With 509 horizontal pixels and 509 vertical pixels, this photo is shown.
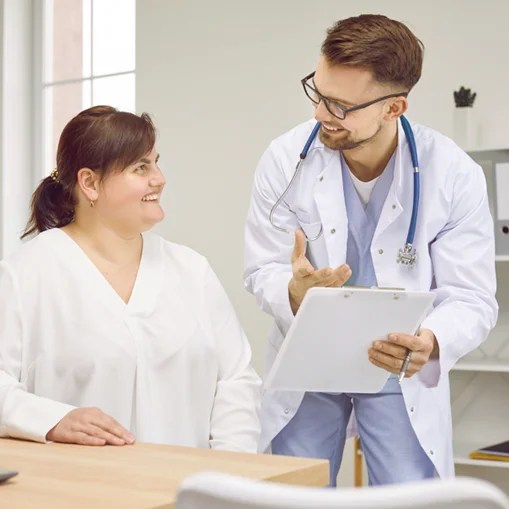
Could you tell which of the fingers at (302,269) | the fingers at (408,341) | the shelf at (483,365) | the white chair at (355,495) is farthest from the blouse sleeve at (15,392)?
the shelf at (483,365)

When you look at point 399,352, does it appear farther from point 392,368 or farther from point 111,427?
point 111,427

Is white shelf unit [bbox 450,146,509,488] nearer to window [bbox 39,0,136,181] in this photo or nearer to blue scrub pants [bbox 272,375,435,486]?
blue scrub pants [bbox 272,375,435,486]

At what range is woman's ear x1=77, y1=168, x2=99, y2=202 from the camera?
1.93m

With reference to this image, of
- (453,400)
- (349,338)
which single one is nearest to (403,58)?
(349,338)

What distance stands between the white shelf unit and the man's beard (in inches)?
53.1

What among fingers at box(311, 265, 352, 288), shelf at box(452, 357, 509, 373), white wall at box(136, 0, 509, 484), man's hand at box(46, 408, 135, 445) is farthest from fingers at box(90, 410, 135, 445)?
white wall at box(136, 0, 509, 484)

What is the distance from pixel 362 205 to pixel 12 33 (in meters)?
3.21

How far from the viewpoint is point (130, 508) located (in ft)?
3.20

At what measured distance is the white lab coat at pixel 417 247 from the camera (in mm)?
1909

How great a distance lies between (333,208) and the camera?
1982 millimetres

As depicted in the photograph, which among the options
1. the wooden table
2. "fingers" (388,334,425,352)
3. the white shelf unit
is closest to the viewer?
the wooden table

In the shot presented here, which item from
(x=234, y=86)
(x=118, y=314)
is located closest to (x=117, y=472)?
(x=118, y=314)

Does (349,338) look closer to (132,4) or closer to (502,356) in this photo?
(502,356)

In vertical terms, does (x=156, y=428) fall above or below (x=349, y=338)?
below
